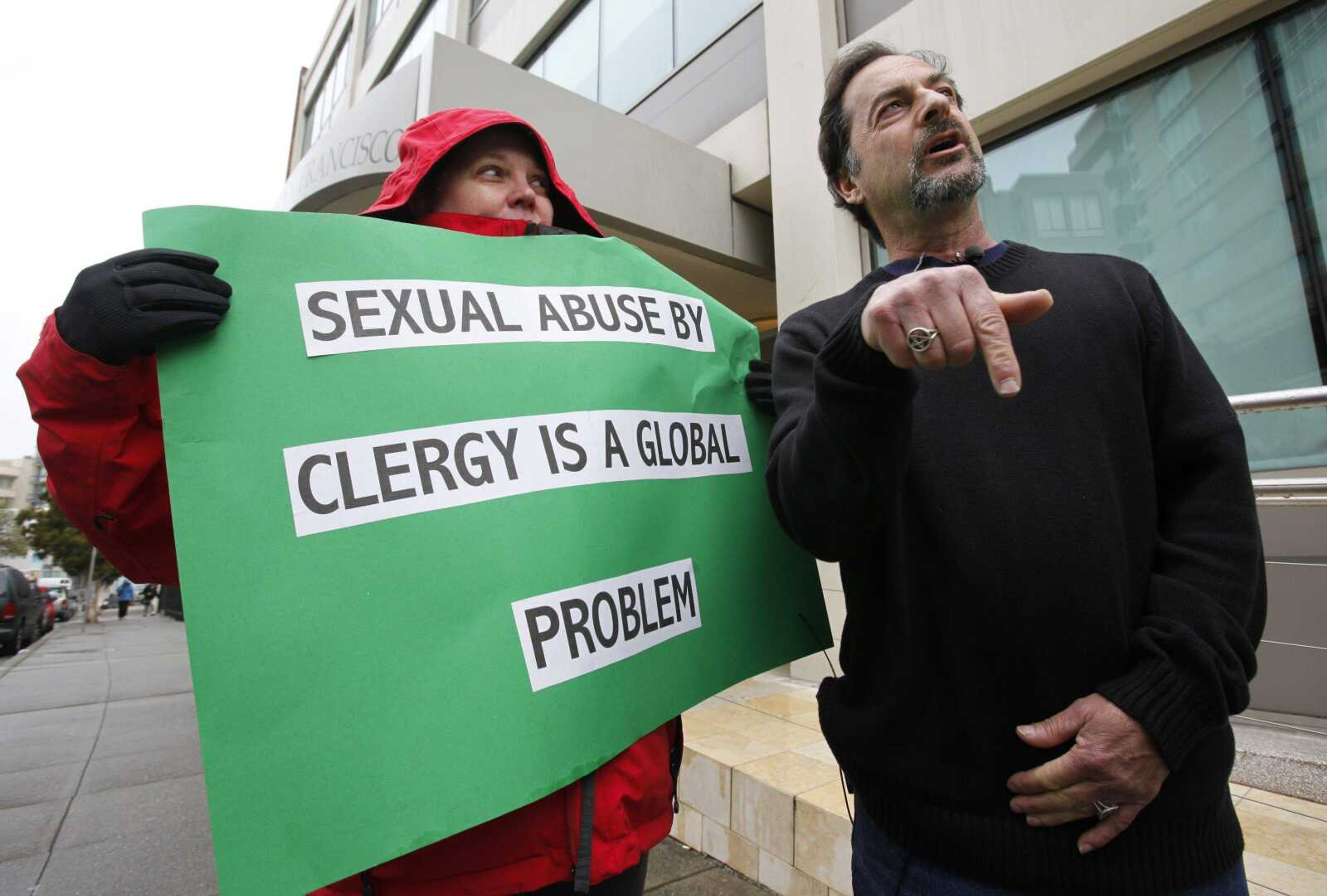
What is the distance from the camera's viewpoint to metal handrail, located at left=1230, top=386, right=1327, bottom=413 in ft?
6.81

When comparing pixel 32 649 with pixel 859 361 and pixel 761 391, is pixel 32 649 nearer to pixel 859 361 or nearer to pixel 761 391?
pixel 761 391

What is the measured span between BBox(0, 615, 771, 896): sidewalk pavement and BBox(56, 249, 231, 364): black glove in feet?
3.74

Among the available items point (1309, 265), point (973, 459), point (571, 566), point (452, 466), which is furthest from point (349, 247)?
point (1309, 265)

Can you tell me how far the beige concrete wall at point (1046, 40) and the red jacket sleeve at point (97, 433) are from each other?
429 cm

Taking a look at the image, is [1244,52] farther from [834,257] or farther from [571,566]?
[571,566]

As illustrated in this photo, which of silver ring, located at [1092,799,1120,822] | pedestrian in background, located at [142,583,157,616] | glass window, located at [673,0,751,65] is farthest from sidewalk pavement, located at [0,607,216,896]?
pedestrian in background, located at [142,583,157,616]

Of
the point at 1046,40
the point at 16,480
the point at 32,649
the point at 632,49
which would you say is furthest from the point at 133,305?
the point at 16,480

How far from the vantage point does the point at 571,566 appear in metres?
1.10

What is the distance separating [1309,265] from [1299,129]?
65 cm

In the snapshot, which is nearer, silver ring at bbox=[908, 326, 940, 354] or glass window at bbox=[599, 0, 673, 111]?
silver ring at bbox=[908, 326, 940, 354]

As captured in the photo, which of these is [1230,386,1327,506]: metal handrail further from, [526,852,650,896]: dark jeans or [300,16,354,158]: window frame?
[300,16,354,158]: window frame

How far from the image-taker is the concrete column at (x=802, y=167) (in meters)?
4.64

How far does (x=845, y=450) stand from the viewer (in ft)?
2.90

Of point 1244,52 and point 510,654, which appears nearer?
point 510,654
